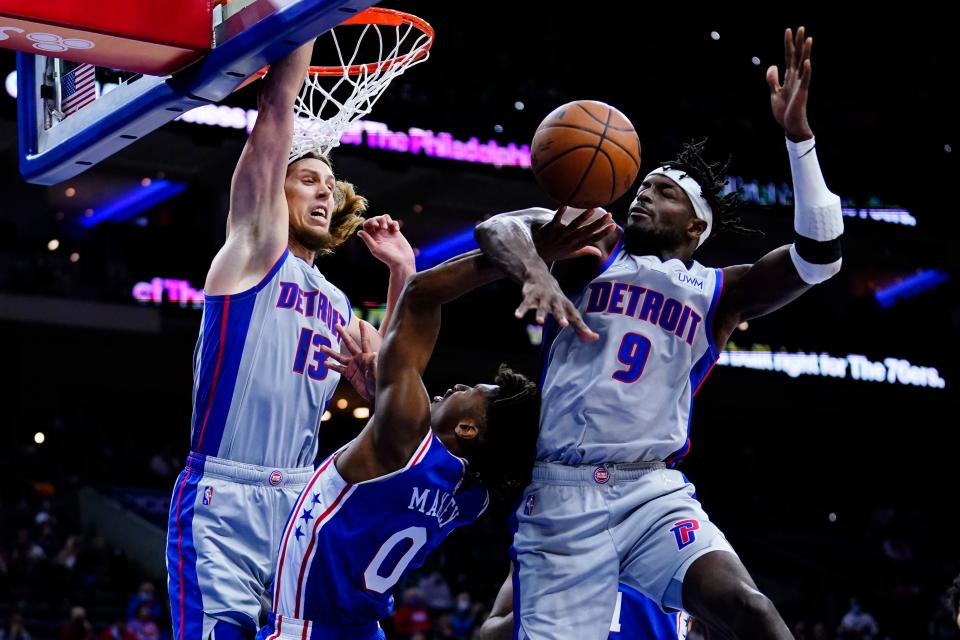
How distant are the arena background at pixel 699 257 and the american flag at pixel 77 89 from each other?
1097 cm

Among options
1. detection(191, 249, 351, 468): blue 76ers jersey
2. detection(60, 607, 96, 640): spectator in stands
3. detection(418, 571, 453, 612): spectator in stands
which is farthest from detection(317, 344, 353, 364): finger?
detection(418, 571, 453, 612): spectator in stands

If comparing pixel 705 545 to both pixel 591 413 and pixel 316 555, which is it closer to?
pixel 591 413

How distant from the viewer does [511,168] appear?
18031 millimetres

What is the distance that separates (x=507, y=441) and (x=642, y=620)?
37.2 inches

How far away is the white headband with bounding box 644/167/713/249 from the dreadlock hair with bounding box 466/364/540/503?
90cm

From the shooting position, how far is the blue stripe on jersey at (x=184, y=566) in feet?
14.4

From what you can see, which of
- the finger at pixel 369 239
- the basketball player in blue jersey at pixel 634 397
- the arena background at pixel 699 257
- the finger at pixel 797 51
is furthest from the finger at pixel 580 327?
the arena background at pixel 699 257

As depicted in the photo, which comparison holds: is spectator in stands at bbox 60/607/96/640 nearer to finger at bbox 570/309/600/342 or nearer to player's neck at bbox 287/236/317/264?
player's neck at bbox 287/236/317/264

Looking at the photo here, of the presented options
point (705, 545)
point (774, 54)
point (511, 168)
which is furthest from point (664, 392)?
point (774, 54)

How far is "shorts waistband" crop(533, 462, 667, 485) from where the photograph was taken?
14.6 feet

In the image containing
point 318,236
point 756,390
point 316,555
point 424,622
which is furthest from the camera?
point 756,390

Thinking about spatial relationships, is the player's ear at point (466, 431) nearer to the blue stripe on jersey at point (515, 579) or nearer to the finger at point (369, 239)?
the blue stripe on jersey at point (515, 579)

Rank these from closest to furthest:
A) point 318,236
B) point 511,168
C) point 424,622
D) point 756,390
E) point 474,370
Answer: point 318,236, point 424,622, point 511,168, point 474,370, point 756,390

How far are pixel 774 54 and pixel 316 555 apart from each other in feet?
62.9
